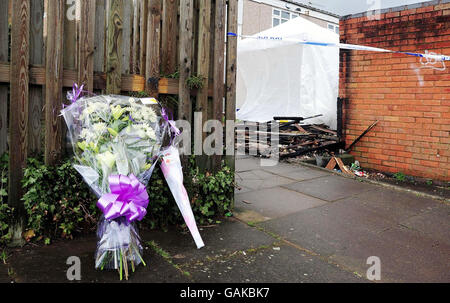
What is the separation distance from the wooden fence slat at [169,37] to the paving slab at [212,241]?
1.61 m

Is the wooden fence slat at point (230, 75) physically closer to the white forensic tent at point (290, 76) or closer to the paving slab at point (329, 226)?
the paving slab at point (329, 226)

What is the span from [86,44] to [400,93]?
5.29m

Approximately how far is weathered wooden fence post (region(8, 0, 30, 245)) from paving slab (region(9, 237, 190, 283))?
0.27 metres

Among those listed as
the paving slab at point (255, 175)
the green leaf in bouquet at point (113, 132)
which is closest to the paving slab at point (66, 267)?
the green leaf in bouquet at point (113, 132)

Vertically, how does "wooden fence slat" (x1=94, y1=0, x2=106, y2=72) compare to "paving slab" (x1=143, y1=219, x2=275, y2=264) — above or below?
above

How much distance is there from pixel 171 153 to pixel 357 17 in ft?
17.6

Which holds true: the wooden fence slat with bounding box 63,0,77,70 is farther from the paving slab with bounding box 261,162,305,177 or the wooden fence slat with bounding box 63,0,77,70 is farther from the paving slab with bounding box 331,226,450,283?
the paving slab with bounding box 261,162,305,177

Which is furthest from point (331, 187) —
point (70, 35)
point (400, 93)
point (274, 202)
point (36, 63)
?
point (36, 63)

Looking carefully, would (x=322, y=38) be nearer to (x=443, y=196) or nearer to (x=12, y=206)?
Result: (x=443, y=196)

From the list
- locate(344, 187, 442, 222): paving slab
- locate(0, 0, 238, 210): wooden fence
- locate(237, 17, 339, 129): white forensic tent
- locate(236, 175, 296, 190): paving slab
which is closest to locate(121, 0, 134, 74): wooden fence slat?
locate(0, 0, 238, 210): wooden fence

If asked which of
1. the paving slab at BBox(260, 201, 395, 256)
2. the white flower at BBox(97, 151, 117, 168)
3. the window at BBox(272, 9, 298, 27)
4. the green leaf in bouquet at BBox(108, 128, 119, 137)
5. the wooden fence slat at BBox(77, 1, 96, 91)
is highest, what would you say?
the window at BBox(272, 9, 298, 27)

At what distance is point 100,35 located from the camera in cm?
327

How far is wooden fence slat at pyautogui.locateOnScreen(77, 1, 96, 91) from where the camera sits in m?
3.09
